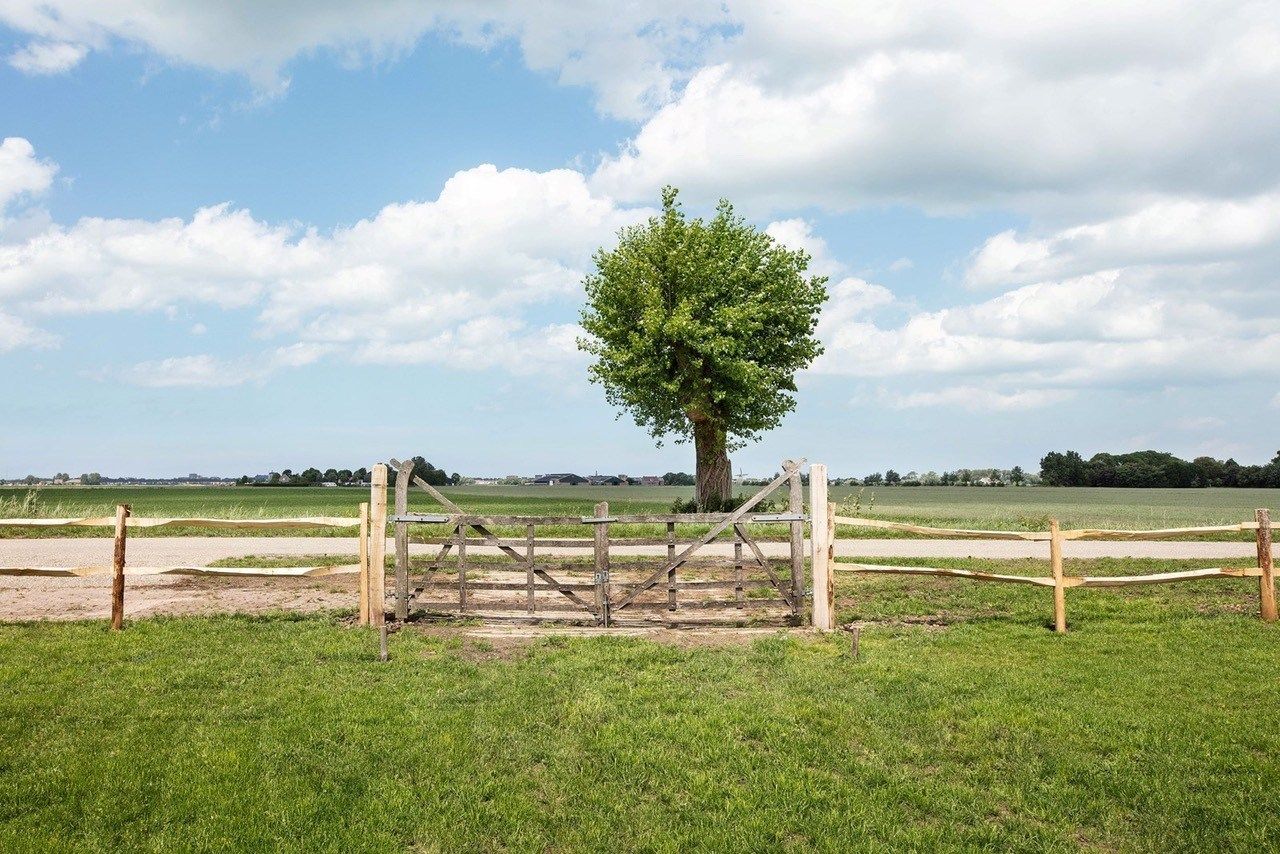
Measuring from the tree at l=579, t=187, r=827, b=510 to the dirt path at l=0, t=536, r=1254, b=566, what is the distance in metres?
10.1

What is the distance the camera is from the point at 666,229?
37.2m

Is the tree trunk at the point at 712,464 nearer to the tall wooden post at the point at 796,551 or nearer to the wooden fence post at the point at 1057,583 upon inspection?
the tall wooden post at the point at 796,551

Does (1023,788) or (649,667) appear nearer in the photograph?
(1023,788)

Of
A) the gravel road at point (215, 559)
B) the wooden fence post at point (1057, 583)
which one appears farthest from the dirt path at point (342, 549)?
the wooden fence post at point (1057, 583)

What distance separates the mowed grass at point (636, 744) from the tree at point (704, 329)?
23.3 metres

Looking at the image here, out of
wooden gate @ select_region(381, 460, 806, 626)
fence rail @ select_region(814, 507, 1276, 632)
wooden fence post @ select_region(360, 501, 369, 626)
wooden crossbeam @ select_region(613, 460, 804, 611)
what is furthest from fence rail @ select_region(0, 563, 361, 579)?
fence rail @ select_region(814, 507, 1276, 632)

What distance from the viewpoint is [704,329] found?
33.8 metres

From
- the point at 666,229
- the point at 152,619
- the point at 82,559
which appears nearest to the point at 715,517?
the point at 152,619

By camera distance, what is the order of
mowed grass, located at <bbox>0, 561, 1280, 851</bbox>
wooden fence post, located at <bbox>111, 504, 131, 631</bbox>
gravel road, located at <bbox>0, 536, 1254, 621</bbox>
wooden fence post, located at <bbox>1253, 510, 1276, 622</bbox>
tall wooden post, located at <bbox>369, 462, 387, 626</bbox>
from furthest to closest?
gravel road, located at <bbox>0, 536, 1254, 621</bbox>, wooden fence post, located at <bbox>1253, 510, 1276, 622</bbox>, tall wooden post, located at <bbox>369, 462, 387, 626</bbox>, wooden fence post, located at <bbox>111, 504, 131, 631</bbox>, mowed grass, located at <bbox>0, 561, 1280, 851</bbox>

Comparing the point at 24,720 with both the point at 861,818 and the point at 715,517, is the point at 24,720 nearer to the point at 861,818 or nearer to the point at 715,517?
the point at 861,818

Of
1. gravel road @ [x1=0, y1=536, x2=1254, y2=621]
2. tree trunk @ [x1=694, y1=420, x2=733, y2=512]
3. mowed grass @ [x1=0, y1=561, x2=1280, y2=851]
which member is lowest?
mowed grass @ [x1=0, y1=561, x2=1280, y2=851]

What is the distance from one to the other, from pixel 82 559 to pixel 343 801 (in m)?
18.9

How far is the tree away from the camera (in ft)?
113

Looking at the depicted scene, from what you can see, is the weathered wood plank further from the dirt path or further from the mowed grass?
the dirt path
